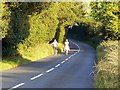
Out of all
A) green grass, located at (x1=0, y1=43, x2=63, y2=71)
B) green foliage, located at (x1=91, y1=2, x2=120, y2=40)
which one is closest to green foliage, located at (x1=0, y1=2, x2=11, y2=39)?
green grass, located at (x1=0, y1=43, x2=63, y2=71)

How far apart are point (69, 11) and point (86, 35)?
40.5 metres

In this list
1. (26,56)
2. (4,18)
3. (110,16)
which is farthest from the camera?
(26,56)

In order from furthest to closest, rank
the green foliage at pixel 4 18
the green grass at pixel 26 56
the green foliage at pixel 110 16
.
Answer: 1. the green foliage at pixel 110 16
2. the green grass at pixel 26 56
3. the green foliage at pixel 4 18

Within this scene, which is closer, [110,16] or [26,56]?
[110,16]

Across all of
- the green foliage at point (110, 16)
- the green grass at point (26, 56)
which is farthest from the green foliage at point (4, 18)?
the green foliage at point (110, 16)

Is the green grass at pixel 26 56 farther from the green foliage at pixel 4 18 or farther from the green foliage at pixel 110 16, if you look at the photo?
the green foliage at pixel 110 16

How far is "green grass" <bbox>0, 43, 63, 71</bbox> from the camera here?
27.1m

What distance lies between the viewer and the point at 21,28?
29.9 m

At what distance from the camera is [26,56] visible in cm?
3550

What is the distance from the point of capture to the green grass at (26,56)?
27.1m

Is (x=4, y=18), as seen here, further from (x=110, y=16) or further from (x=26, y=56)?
(x=26, y=56)

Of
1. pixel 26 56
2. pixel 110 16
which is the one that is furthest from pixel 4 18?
pixel 26 56

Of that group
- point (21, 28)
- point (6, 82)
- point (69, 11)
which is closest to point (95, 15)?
point (21, 28)

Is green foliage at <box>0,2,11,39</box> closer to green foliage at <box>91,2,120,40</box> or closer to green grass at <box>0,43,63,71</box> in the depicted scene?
green grass at <box>0,43,63,71</box>
